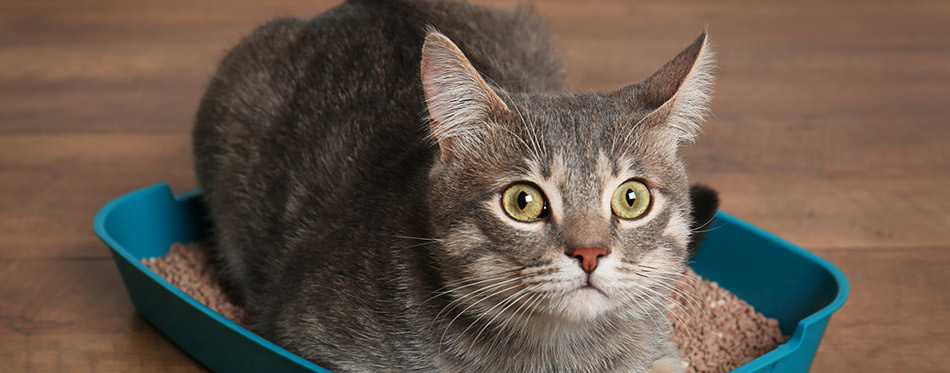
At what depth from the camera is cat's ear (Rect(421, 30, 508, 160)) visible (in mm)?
1254

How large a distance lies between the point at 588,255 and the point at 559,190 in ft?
0.33

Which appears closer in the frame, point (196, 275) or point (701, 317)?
point (701, 317)

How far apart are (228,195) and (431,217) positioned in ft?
2.18

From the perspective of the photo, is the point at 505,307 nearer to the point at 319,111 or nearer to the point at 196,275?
the point at 319,111

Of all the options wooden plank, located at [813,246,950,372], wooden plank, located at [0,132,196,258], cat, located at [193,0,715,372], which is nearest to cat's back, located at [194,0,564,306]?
cat, located at [193,0,715,372]

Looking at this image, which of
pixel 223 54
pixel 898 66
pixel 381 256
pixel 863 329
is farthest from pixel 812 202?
pixel 223 54

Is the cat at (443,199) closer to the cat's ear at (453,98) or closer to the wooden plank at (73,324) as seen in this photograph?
the cat's ear at (453,98)

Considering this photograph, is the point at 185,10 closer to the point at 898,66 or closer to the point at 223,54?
the point at 223,54

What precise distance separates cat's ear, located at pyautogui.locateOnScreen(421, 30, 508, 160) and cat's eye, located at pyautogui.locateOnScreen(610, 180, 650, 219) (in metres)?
0.20

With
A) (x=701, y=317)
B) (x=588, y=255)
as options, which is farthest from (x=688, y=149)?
(x=588, y=255)

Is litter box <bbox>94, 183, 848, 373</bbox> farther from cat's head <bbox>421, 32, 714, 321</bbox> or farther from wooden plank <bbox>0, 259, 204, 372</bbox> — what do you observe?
cat's head <bbox>421, 32, 714, 321</bbox>

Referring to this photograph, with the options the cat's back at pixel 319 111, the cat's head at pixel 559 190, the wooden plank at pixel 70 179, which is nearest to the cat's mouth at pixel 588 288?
the cat's head at pixel 559 190

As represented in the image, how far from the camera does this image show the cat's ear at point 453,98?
125 cm

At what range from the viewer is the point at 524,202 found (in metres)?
1.25
